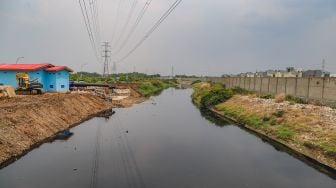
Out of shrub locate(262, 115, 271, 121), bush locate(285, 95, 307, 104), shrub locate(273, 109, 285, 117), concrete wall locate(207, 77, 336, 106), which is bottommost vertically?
shrub locate(262, 115, 271, 121)

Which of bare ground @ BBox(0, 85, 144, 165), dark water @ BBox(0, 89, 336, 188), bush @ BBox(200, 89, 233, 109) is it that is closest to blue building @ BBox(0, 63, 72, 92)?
bare ground @ BBox(0, 85, 144, 165)

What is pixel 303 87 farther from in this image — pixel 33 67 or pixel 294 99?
pixel 33 67

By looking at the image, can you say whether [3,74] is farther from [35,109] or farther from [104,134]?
[104,134]

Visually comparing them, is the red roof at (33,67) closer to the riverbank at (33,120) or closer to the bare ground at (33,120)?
the riverbank at (33,120)

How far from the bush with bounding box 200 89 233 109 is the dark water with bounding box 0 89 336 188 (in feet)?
79.5

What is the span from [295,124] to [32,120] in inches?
884

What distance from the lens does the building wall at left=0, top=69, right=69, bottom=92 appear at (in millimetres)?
42438

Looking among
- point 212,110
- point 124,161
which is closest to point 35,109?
point 124,161

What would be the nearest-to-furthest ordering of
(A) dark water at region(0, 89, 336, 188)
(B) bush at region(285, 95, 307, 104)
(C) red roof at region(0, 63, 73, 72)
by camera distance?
(A) dark water at region(0, 89, 336, 188), (B) bush at region(285, 95, 307, 104), (C) red roof at region(0, 63, 73, 72)

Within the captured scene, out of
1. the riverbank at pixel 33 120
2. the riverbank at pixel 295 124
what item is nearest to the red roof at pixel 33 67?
the riverbank at pixel 33 120

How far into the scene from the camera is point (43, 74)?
43.8m

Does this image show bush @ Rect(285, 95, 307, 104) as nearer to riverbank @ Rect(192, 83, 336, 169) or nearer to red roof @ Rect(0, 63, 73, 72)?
riverbank @ Rect(192, 83, 336, 169)

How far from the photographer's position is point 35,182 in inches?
619

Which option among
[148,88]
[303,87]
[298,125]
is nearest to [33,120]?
[298,125]
